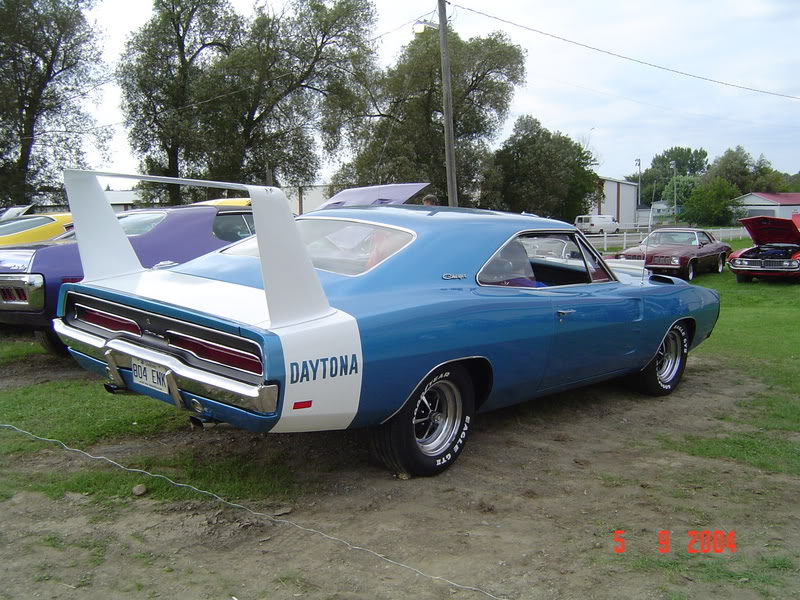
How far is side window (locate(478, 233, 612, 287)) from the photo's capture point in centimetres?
426

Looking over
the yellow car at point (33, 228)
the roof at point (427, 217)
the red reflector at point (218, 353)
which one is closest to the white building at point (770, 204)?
the yellow car at point (33, 228)

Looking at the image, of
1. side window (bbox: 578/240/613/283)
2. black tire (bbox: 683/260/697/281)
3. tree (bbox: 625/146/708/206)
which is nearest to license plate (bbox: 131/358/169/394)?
side window (bbox: 578/240/613/283)

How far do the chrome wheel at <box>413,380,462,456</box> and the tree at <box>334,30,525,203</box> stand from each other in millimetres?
29559

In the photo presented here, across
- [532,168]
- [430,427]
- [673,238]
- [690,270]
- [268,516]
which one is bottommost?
[690,270]

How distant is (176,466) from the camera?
3.85 m

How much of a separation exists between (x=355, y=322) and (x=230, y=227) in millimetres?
4408

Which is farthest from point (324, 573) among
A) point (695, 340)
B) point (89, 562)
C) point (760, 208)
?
point (760, 208)

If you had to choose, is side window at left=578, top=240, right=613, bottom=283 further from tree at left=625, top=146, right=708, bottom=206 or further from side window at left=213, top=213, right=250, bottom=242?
tree at left=625, top=146, right=708, bottom=206

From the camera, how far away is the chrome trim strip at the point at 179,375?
2959 mm

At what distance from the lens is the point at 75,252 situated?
19.7 feet

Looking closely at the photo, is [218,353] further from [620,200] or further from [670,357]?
[620,200]

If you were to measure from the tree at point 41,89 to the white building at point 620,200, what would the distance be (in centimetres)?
5629

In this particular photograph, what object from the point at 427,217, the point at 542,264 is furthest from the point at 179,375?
the point at 542,264

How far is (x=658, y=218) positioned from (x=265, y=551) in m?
88.1
